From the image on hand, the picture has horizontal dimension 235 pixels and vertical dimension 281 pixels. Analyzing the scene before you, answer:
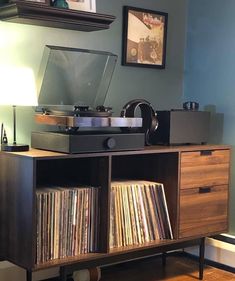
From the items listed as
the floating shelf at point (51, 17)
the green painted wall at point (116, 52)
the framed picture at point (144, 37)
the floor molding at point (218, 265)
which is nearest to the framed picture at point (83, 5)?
the floating shelf at point (51, 17)

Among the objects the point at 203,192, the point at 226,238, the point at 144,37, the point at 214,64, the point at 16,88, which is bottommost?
the point at 226,238

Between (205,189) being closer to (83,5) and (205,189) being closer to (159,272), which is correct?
(159,272)

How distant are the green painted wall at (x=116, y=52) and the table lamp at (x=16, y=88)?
28 centimetres

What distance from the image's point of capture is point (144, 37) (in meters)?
3.03

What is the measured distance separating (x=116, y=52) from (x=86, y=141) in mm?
860

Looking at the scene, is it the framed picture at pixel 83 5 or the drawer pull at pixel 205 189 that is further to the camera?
the drawer pull at pixel 205 189

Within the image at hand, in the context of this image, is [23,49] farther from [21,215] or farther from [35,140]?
[21,215]

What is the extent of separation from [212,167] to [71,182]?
0.79 m

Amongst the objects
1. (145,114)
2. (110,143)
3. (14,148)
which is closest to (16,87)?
(14,148)

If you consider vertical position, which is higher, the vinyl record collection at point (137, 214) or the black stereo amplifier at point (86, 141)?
the black stereo amplifier at point (86, 141)

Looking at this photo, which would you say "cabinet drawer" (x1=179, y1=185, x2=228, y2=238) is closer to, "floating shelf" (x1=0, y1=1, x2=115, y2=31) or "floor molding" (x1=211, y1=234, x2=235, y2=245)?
"floor molding" (x1=211, y1=234, x2=235, y2=245)

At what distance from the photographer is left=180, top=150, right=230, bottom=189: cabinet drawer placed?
2.65 m

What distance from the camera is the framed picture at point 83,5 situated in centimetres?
255

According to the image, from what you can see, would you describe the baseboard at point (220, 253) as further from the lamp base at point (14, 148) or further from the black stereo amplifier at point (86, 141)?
the lamp base at point (14, 148)
